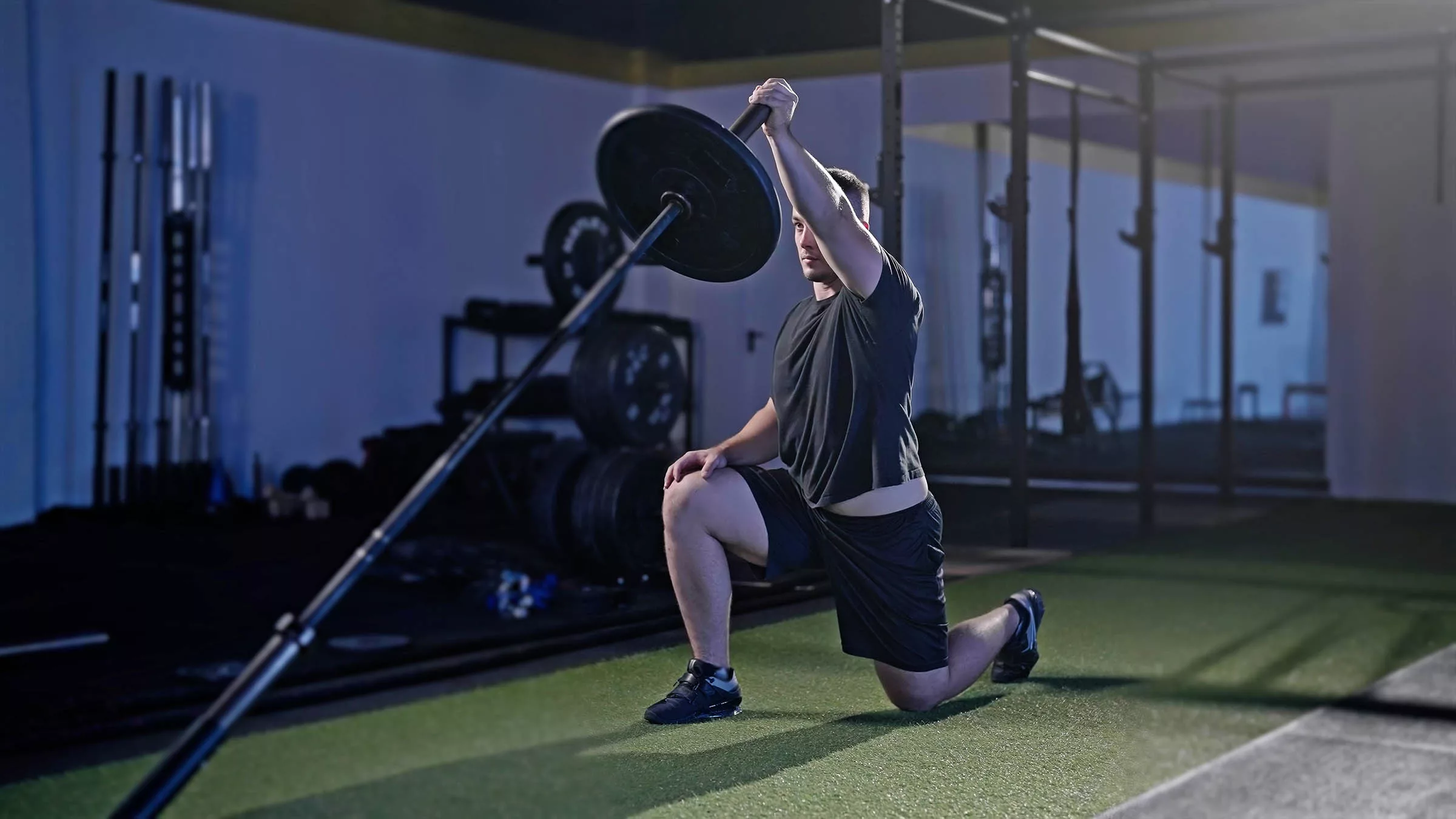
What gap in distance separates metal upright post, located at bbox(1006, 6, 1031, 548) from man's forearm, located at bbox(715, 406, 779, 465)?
1.56 feet

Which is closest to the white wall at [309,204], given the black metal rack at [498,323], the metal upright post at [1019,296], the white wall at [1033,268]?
the black metal rack at [498,323]

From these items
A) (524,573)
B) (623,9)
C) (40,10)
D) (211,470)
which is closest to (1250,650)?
(524,573)

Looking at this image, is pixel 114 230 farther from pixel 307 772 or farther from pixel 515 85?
pixel 307 772

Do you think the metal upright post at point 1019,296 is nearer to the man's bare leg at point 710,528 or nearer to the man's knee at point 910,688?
the man's knee at point 910,688

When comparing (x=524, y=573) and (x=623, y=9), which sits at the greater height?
(x=623, y=9)

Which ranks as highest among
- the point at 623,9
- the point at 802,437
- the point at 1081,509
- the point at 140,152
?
the point at 140,152

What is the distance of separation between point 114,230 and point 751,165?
705 cm

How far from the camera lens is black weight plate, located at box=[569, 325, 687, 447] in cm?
256

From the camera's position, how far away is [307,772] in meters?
2.12

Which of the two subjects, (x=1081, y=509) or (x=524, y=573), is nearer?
(x=1081, y=509)

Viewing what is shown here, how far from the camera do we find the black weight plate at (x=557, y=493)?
396cm

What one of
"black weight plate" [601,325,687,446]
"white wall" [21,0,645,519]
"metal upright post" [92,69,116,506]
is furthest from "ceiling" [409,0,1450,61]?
"metal upright post" [92,69,116,506]

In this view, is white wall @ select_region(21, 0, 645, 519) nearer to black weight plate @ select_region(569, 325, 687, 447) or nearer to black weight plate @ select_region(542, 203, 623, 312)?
black weight plate @ select_region(542, 203, 623, 312)

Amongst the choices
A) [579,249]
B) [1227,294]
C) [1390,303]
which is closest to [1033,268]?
[1390,303]
